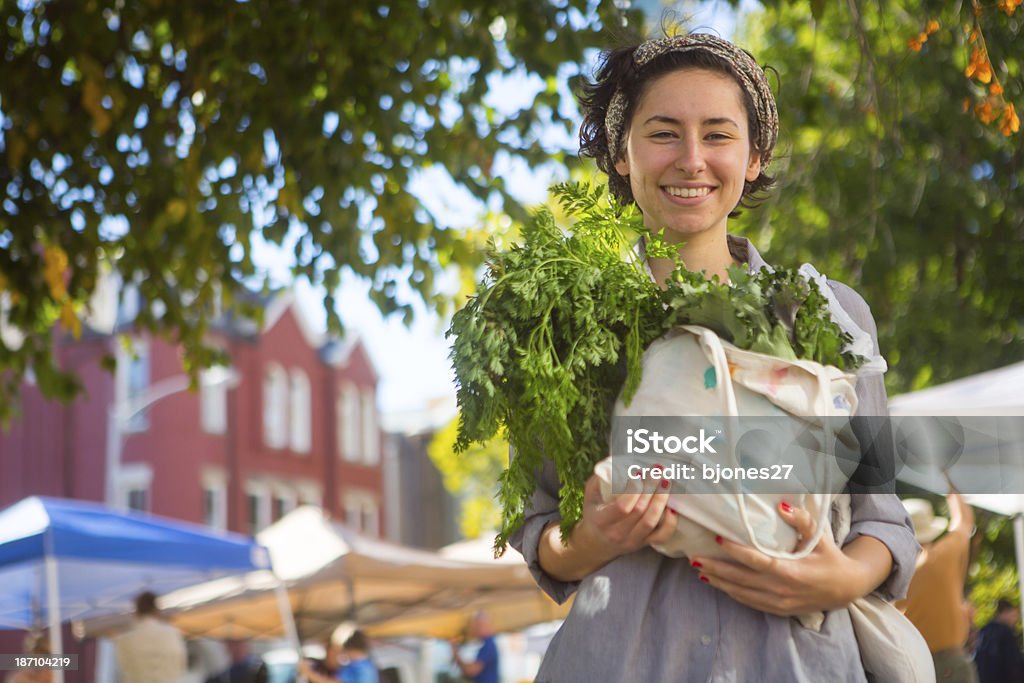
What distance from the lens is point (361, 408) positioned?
4200 cm

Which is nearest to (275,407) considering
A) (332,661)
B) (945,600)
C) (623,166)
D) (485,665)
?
(332,661)

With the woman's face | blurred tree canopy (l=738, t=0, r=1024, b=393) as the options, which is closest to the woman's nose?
the woman's face

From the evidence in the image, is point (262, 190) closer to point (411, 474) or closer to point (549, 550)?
point (549, 550)

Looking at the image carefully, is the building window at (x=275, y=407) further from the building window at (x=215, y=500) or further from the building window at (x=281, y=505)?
the building window at (x=215, y=500)

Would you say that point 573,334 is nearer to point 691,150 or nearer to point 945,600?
point 691,150

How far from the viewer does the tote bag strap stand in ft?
5.39

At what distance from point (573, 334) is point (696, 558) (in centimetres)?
34

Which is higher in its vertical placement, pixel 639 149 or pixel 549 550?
pixel 639 149

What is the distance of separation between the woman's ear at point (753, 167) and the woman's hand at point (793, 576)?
0.67 m

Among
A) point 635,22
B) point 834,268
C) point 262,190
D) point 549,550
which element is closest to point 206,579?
point 262,190

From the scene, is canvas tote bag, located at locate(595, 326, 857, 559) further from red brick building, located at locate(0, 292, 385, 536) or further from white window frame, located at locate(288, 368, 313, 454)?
white window frame, located at locate(288, 368, 313, 454)

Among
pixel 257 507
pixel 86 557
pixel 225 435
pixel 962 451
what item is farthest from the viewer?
pixel 257 507

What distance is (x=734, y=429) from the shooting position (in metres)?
1.65

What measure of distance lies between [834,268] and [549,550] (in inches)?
397
